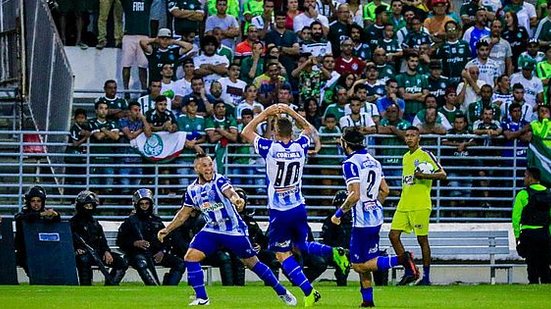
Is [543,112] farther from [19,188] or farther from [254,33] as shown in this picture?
[19,188]

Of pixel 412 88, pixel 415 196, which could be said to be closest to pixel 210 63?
pixel 412 88

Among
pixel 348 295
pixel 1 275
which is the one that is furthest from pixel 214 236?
pixel 1 275

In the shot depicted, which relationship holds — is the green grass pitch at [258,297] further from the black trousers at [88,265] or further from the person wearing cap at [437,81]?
the person wearing cap at [437,81]

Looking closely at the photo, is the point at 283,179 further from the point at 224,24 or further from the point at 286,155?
the point at 224,24

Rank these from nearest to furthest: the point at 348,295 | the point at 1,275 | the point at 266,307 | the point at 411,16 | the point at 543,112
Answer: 1. the point at 266,307
2. the point at 348,295
3. the point at 1,275
4. the point at 543,112
5. the point at 411,16

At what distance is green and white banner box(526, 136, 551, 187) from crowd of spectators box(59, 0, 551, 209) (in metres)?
0.25

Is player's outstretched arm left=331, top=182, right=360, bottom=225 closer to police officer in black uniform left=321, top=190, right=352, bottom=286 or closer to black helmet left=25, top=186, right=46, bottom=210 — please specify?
police officer in black uniform left=321, top=190, right=352, bottom=286

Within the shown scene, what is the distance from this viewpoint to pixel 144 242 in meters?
24.2

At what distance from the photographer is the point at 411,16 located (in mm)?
28766

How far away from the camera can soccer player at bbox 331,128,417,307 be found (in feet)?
57.3

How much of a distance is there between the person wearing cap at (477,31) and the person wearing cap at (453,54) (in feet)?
1.68

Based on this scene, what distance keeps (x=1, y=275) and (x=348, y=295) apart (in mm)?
6525

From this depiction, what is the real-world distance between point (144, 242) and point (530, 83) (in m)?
8.56

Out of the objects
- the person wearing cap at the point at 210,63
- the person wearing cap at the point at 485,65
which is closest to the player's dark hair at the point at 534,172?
the person wearing cap at the point at 485,65
